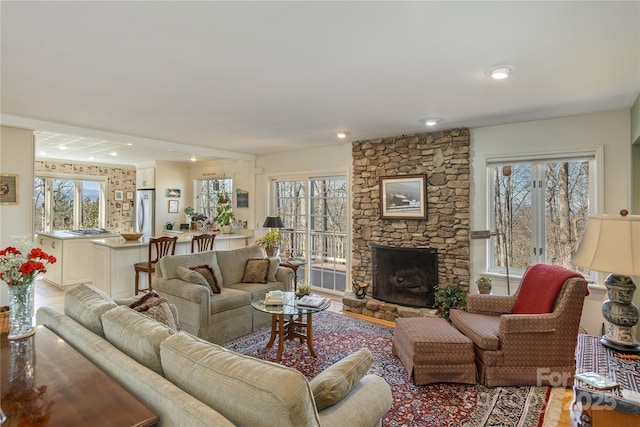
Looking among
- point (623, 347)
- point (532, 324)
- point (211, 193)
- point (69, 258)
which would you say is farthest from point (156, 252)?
point (623, 347)

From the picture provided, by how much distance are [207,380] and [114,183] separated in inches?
335

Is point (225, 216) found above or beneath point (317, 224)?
above

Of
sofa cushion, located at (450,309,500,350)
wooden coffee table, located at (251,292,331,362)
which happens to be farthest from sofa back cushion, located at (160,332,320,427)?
sofa cushion, located at (450,309,500,350)

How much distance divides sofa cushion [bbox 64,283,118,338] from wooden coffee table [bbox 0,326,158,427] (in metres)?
0.18

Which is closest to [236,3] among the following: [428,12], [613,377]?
[428,12]

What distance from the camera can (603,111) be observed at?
11.6 ft

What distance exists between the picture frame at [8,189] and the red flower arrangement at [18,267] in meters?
3.06

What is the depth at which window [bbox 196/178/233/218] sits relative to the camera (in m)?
7.31

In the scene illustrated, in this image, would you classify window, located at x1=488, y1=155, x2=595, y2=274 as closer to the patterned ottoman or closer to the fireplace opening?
the fireplace opening

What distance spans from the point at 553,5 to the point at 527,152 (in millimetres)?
2602

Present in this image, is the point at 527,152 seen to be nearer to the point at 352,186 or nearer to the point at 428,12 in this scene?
the point at 352,186

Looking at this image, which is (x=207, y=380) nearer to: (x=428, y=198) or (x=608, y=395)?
(x=608, y=395)

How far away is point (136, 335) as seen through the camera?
4.88 feet

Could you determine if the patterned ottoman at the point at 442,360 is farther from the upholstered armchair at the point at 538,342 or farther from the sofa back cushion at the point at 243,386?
the sofa back cushion at the point at 243,386
